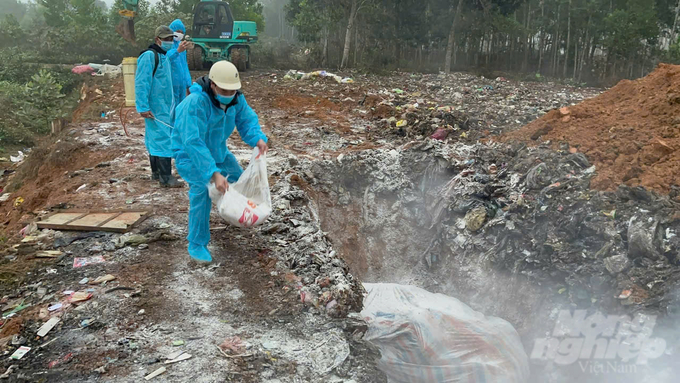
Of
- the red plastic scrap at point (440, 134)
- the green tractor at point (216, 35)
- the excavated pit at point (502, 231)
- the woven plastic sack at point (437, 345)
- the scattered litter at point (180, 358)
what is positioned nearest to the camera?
the scattered litter at point (180, 358)

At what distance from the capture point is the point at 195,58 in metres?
14.2

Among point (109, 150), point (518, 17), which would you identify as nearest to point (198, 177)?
point (109, 150)

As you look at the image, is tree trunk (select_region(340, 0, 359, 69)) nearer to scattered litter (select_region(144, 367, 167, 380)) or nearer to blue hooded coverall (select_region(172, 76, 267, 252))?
blue hooded coverall (select_region(172, 76, 267, 252))

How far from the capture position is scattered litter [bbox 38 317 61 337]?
9.13 ft

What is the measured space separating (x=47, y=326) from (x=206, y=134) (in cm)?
154

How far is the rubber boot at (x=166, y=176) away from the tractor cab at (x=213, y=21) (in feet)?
34.6

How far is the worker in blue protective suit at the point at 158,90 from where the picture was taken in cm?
447

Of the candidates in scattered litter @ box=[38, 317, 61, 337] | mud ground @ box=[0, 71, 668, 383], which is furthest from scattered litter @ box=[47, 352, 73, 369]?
scattered litter @ box=[38, 317, 61, 337]

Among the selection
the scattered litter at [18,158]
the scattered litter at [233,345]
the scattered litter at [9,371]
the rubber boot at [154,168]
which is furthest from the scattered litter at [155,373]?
the scattered litter at [18,158]

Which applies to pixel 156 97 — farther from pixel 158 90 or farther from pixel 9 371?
pixel 9 371

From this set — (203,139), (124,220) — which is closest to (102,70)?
(124,220)

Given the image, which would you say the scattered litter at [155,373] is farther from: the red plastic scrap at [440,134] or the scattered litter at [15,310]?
the red plastic scrap at [440,134]

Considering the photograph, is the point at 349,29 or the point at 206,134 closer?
the point at 206,134

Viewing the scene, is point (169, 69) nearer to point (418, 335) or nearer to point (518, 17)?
point (418, 335)
